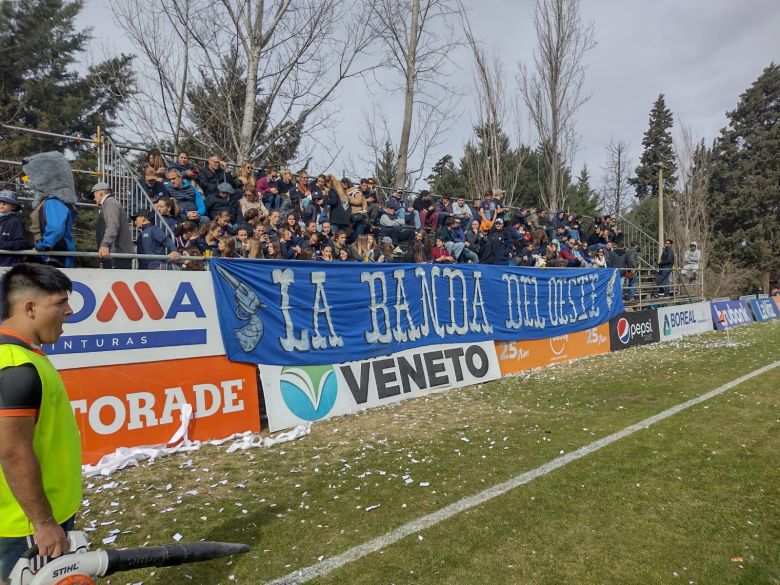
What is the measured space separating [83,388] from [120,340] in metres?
0.62

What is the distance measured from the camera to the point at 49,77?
2311 centimetres

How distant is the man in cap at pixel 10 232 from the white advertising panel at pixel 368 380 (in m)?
3.06

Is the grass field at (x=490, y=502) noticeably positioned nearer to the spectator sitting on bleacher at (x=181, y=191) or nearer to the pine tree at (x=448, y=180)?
the spectator sitting on bleacher at (x=181, y=191)

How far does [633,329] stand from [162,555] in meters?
15.5

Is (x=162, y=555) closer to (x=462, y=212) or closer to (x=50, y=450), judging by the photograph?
(x=50, y=450)

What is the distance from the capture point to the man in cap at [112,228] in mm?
6439

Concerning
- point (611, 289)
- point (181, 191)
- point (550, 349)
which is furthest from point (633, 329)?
point (181, 191)

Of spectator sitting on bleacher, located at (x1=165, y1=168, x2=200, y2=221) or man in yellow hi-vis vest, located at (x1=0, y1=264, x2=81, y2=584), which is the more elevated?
spectator sitting on bleacher, located at (x1=165, y1=168, x2=200, y2=221)

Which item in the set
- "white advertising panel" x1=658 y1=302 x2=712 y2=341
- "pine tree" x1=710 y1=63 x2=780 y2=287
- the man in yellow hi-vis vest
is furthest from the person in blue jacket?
"pine tree" x1=710 y1=63 x2=780 y2=287

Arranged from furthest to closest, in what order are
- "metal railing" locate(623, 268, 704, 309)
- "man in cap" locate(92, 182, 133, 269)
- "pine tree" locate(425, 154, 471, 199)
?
1. "pine tree" locate(425, 154, 471, 199)
2. "metal railing" locate(623, 268, 704, 309)
3. "man in cap" locate(92, 182, 133, 269)

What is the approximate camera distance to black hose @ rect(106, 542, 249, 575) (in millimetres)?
2066

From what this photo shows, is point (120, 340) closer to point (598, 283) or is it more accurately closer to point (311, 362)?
point (311, 362)

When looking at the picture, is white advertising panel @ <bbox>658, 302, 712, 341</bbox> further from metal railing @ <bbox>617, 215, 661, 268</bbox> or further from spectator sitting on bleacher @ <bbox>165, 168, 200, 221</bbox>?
spectator sitting on bleacher @ <bbox>165, 168, 200, 221</bbox>

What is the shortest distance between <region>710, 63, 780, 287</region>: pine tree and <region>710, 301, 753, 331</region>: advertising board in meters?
27.8
